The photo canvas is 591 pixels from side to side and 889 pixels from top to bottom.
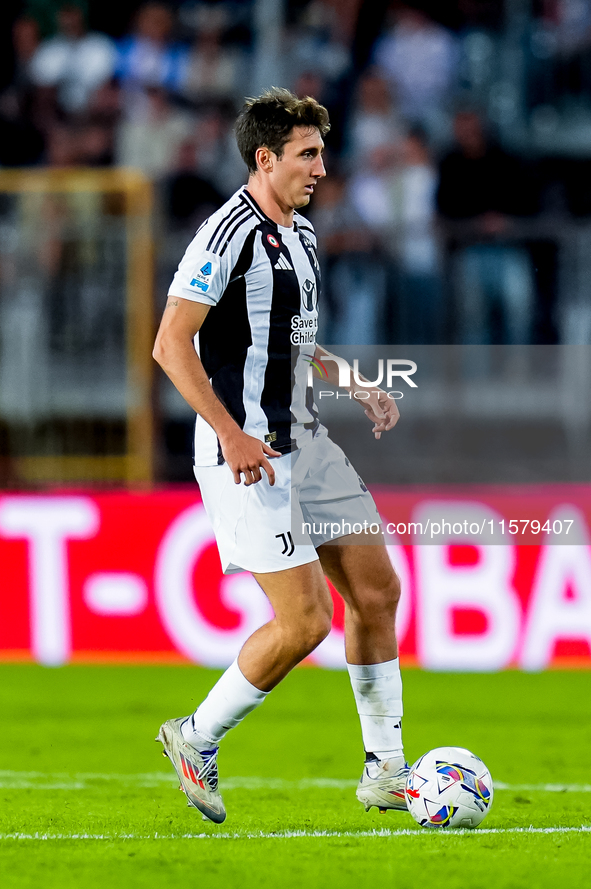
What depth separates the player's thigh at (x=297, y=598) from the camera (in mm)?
4098

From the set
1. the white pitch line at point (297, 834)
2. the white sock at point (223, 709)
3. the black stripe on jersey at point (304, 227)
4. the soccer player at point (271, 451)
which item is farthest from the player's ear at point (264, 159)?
the white pitch line at point (297, 834)

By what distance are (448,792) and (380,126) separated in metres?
7.63

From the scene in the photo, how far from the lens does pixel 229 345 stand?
4191 millimetres

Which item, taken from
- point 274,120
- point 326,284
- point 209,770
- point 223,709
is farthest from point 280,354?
point 326,284

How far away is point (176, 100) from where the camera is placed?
11.1 m

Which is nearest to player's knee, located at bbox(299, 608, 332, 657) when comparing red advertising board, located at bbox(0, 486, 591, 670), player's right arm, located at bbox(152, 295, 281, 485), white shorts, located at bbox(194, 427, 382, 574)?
white shorts, located at bbox(194, 427, 382, 574)

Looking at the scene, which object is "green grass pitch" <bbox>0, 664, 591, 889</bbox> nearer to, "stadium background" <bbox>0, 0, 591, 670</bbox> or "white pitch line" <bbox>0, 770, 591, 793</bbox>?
"white pitch line" <bbox>0, 770, 591, 793</bbox>

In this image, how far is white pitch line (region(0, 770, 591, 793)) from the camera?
4.95 meters

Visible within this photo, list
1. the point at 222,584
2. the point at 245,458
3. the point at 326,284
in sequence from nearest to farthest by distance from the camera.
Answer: the point at 245,458 → the point at 222,584 → the point at 326,284

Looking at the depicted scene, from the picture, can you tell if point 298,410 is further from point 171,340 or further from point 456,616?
point 456,616

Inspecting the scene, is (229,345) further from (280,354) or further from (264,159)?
(264,159)

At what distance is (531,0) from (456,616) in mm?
6294

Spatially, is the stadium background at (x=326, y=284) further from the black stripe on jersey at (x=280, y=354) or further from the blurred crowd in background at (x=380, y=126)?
the black stripe on jersey at (x=280, y=354)

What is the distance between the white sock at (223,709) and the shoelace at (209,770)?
0.03 m
